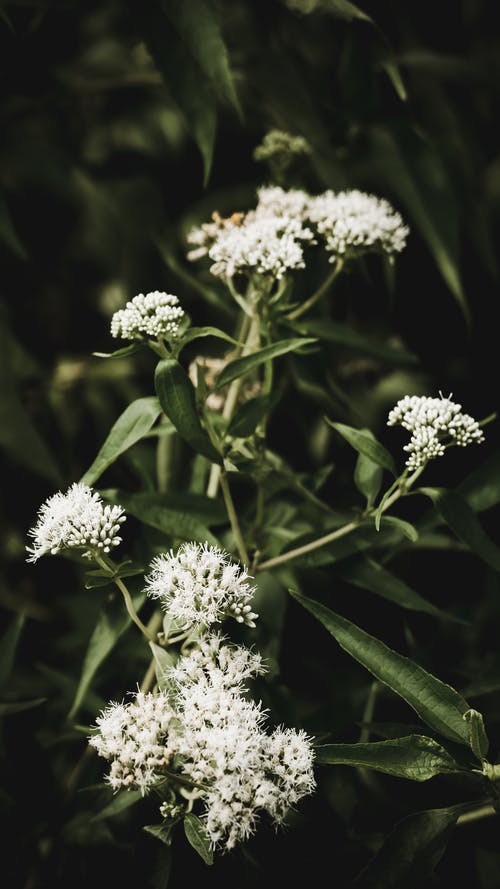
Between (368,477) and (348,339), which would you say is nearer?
(368,477)

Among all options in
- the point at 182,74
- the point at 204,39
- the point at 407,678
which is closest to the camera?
the point at 407,678

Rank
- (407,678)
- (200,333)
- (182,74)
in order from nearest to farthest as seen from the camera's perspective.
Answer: (407,678)
(200,333)
(182,74)

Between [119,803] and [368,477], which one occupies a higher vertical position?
[368,477]

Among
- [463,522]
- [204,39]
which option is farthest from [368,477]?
[204,39]

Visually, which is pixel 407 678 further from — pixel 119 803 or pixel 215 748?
pixel 119 803

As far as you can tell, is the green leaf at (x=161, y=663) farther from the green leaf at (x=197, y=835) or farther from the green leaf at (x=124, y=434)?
the green leaf at (x=124, y=434)

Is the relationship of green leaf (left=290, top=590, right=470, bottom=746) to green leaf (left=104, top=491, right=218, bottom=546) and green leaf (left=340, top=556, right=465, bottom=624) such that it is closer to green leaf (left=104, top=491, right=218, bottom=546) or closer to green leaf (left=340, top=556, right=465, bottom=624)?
green leaf (left=340, top=556, right=465, bottom=624)

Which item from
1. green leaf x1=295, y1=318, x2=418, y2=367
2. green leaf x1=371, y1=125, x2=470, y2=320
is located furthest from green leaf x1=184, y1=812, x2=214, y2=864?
green leaf x1=371, y1=125, x2=470, y2=320
